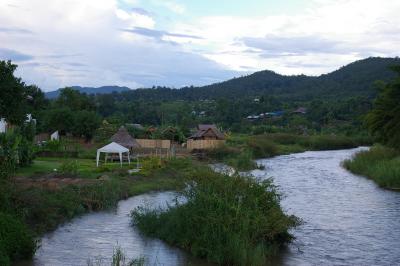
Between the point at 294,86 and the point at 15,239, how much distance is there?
16217 cm

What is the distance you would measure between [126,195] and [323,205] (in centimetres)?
1087

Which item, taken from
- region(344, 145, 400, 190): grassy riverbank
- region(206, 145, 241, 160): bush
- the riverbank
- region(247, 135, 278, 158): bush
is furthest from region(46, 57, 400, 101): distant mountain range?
the riverbank

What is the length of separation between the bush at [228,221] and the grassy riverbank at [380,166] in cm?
2182

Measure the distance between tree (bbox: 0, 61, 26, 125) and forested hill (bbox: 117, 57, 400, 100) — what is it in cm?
9092

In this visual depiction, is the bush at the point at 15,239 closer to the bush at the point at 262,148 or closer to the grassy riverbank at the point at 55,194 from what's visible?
the grassy riverbank at the point at 55,194

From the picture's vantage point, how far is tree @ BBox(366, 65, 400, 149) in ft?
161

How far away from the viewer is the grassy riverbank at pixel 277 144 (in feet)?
220

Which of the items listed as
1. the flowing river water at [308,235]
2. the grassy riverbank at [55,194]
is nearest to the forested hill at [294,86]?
the grassy riverbank at [55,194]

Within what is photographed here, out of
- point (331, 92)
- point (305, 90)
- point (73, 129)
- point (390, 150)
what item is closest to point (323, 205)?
point (390, 150)

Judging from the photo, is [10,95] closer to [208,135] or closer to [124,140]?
[124,140]

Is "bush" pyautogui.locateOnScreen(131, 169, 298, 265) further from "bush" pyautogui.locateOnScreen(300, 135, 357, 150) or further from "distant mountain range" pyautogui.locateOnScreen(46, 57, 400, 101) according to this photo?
"distant mountain range" pyautogui.locateOnScreen(46, 57, 400, 101)

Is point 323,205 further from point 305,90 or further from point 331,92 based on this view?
point 305,90

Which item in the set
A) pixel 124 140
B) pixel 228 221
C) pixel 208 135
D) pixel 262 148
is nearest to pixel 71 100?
pixel 208 135

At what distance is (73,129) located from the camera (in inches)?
2677
